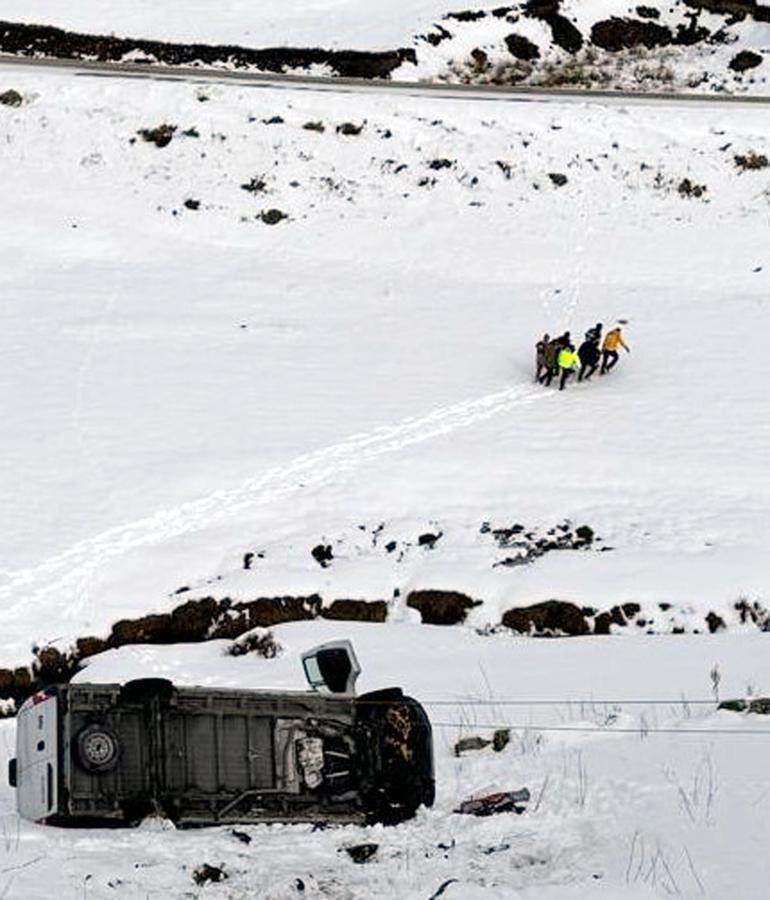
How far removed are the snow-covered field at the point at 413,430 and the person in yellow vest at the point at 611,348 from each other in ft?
1.22

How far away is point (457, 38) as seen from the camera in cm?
3700

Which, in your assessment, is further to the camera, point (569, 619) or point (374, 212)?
point (374, 212)

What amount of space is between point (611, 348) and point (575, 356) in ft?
3.76

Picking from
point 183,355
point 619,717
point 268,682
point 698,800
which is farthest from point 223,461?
point 698,800

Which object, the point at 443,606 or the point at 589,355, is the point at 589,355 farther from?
the point at 443,606

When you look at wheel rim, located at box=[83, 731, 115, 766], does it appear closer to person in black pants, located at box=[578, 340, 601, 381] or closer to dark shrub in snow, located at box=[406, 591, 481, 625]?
dark shrub in snow, located at box=[406, 591, 481, 625]

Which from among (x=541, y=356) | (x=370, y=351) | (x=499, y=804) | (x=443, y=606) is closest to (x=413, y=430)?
(x=541, y=356)

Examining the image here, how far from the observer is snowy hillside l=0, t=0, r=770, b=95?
3591 centimetres

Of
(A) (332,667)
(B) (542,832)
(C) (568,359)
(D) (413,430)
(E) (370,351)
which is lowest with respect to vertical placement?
(B) (542,832)

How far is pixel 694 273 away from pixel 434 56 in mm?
12231

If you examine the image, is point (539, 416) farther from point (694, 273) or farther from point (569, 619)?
point (694, 273)

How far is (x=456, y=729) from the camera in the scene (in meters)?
13.8

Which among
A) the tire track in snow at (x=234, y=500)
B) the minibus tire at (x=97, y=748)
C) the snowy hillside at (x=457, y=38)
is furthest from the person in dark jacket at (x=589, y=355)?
the minibus tire at (x=97, y=748)

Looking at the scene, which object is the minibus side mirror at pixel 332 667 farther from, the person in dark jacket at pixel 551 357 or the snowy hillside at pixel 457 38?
the snowy hillside at pixel 457 38
